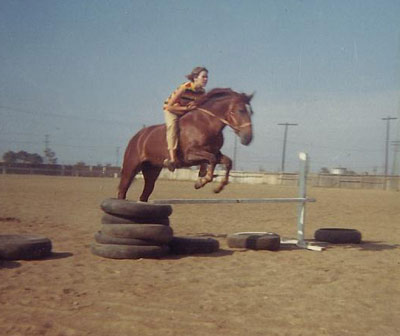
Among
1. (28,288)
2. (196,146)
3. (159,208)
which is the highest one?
(196,146)

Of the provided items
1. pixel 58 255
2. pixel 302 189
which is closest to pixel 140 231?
pixel 58 255

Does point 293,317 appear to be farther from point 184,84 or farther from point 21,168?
point 21,168

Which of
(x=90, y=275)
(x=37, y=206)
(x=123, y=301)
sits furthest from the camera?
(x=37, y=206)

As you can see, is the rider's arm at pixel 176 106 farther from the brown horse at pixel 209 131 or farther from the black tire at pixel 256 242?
the black tire at pixel 256 242

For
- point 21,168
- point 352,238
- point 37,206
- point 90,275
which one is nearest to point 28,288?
point 90,275

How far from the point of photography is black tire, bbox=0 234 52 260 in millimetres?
6961

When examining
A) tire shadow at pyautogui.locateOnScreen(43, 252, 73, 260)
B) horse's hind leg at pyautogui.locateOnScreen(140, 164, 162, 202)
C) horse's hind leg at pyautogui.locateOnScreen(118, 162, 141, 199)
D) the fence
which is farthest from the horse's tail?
the fence

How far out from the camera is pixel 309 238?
11195 mm

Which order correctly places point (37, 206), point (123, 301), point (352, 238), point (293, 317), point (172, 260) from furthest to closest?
point (37, 206) < point (352, 238) < point (172, 260) < point (123, 301) < point (293, 317)

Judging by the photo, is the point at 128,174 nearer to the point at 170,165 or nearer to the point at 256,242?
the point at 170,165

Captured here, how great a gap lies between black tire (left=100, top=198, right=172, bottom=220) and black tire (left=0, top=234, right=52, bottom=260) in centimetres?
119

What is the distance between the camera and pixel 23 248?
7082 millimetres

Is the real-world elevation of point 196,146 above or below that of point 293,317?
above

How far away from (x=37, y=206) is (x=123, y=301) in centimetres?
1204
